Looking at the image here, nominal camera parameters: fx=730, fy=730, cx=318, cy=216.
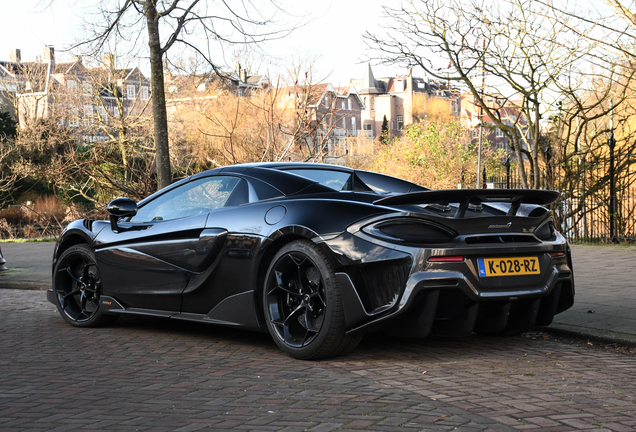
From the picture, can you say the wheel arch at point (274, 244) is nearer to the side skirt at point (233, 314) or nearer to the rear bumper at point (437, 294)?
the side skirt at point (233, 314)

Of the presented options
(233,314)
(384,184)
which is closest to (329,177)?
(384,184)

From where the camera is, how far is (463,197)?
14.9ft

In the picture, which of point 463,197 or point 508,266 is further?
point 508,266

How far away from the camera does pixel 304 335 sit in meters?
4.92

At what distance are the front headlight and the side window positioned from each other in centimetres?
149

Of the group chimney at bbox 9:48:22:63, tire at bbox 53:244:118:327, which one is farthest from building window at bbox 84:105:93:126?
chimney at bbox 9:48:22:63

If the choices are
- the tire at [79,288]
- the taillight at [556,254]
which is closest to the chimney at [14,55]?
the tire at [79,288]

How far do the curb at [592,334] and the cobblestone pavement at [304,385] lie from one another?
24cm

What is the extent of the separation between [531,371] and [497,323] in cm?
52

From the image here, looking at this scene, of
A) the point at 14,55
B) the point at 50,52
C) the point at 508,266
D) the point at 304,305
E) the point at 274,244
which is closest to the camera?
the point at 508,266

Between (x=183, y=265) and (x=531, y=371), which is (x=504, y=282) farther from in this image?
(x=183, y=265)

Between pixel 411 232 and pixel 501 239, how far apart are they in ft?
2.09

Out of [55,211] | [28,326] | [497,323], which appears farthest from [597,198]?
[55,211]

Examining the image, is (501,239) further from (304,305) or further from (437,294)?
(304,305)
